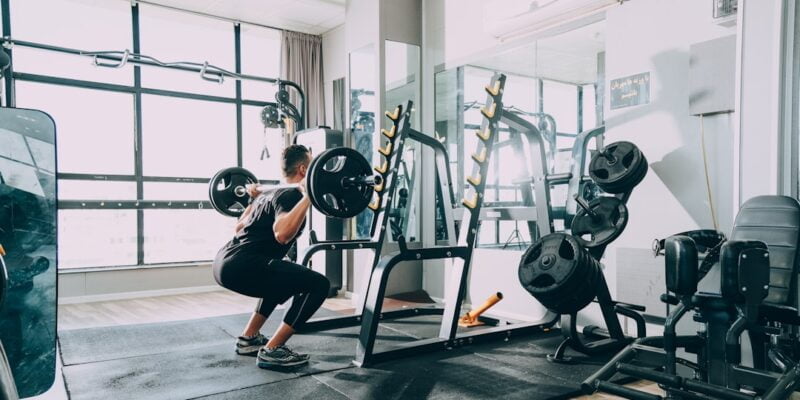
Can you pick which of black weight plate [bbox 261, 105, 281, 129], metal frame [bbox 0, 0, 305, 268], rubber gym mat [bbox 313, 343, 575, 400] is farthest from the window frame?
rubber gym mat [bbox 313, 343, 575, 400]

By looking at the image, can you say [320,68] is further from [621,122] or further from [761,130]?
[761,130]

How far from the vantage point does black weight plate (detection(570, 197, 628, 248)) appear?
3.13 m

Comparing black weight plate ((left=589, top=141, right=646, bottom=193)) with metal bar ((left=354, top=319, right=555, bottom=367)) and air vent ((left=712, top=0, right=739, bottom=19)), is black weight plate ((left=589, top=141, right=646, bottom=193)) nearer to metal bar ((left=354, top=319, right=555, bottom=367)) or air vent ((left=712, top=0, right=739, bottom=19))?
air vent ((left=712, top=0, right=739, bottom=19))

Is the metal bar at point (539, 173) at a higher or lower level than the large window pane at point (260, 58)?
lower

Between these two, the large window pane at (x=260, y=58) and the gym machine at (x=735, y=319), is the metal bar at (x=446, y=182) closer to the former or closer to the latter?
the gym machine at (x=735, y=319)

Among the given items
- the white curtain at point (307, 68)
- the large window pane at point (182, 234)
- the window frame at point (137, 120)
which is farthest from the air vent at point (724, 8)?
the large window pane at point (182, 234)

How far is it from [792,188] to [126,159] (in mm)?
5734

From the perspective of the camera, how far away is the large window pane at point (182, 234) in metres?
5.88

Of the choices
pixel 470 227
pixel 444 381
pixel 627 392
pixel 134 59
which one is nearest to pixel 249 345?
pixel 444 381

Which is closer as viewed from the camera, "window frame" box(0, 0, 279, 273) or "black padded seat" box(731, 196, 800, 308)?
"black padded seat" box(731, 196, 800, 308)

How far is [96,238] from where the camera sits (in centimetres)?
560

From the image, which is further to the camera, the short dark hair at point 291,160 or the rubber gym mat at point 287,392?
the short dark hair at point 291,160

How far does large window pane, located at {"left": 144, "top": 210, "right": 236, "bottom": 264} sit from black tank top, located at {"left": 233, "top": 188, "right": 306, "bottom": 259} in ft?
11.0

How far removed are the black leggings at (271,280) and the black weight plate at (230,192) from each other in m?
0.93
